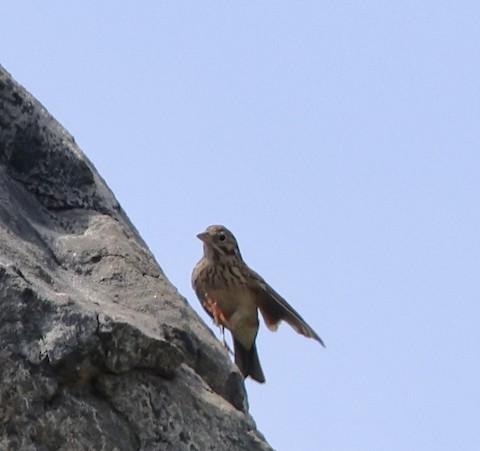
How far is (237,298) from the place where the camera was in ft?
34.9

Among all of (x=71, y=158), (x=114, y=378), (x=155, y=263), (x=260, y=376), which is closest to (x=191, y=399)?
(x=114, y=378)

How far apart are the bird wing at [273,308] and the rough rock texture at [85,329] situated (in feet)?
7.24

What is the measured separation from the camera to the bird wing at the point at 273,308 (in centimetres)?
953

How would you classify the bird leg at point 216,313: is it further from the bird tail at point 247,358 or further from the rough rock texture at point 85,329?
the rough rock texture at point 85,329

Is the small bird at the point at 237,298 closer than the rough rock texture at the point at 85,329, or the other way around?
the rough rock texture at the point at 85,329

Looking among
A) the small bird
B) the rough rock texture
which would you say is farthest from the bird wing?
the rough rock texture

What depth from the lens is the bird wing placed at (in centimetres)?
953

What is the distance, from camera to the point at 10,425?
5387mm

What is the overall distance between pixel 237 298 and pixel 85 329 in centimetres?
509

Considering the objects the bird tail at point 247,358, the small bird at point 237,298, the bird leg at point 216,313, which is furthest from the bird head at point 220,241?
the bird tail at point 247,358

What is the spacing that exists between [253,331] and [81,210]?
328 centimetres

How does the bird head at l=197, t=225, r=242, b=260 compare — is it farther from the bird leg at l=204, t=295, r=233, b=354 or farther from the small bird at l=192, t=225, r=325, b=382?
the bird leg at l=204, t=295, r=233, b=354

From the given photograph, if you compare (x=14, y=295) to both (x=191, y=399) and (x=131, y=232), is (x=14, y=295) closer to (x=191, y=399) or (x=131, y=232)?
(x=191, y=399)

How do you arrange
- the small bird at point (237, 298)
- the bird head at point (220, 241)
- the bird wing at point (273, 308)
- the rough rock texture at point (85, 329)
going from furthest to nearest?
the bird head at point (220, 241) < the small bird at point (237, 298) < the bird wing at point (273, 308) < the rough rock texture at point (85, 329)
